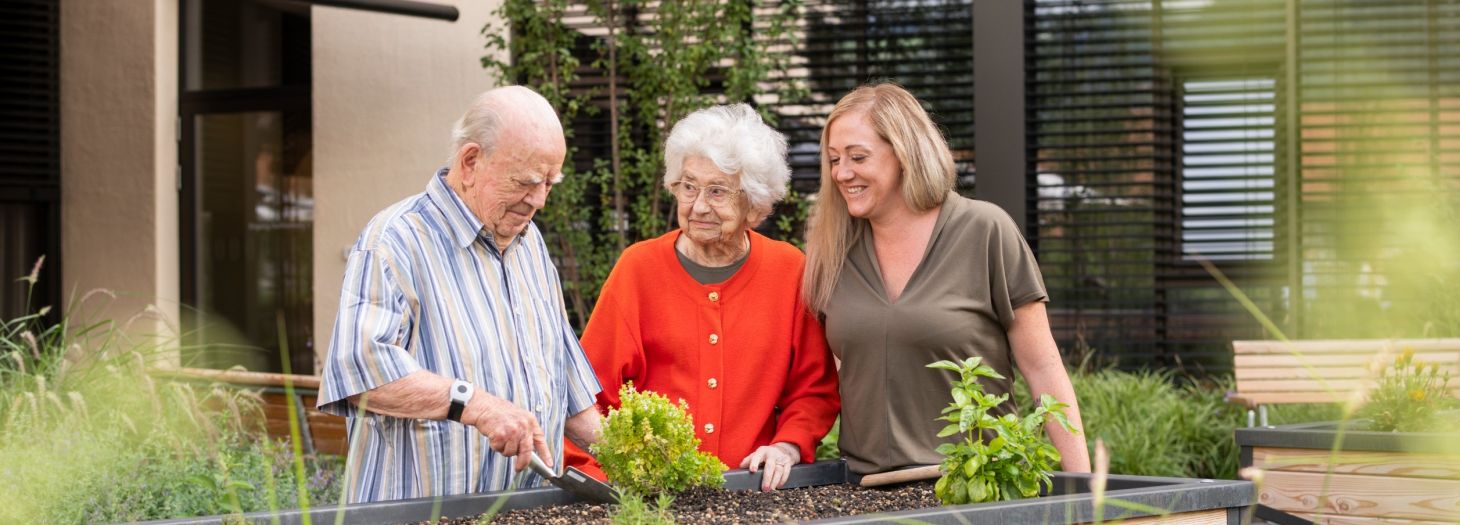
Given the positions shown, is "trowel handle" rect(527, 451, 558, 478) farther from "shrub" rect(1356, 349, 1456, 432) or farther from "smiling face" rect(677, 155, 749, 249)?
"shrub" rect(1356, 349, 1456, 432)

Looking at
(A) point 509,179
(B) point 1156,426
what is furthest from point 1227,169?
(A) point 509,179

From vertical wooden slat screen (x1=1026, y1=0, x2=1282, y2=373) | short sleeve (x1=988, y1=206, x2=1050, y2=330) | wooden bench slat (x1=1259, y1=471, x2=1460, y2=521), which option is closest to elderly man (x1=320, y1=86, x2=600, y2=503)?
short sleeve (x1=988, y1=206, x2=1050, y2=330)

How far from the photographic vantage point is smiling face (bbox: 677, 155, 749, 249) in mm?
2697

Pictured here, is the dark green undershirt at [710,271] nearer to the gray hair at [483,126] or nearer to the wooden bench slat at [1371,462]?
the gray hair at [483,126]

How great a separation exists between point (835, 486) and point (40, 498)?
82.7 inches

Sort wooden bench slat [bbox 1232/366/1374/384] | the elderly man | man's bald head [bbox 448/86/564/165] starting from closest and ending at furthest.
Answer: the elderly man, man's bald head [bbox 448/86/564/165], wooden bench slat [bbox 1232/366/1374/384]

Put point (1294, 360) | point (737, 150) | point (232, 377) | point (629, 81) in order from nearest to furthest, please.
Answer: point (737, 150) → point (232, 377) → point (1294, 360) → point (629, 81)

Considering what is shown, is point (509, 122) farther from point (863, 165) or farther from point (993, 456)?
point (993, 456)

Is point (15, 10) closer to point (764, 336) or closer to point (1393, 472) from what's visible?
point (764, 336)

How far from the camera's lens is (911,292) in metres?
2.58

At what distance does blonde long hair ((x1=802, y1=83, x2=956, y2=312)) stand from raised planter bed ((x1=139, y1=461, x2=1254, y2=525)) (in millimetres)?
632

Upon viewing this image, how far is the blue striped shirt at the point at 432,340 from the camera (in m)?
2.16

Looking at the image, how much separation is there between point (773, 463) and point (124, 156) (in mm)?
6698

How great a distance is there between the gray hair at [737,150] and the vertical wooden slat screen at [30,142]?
21.7ft
